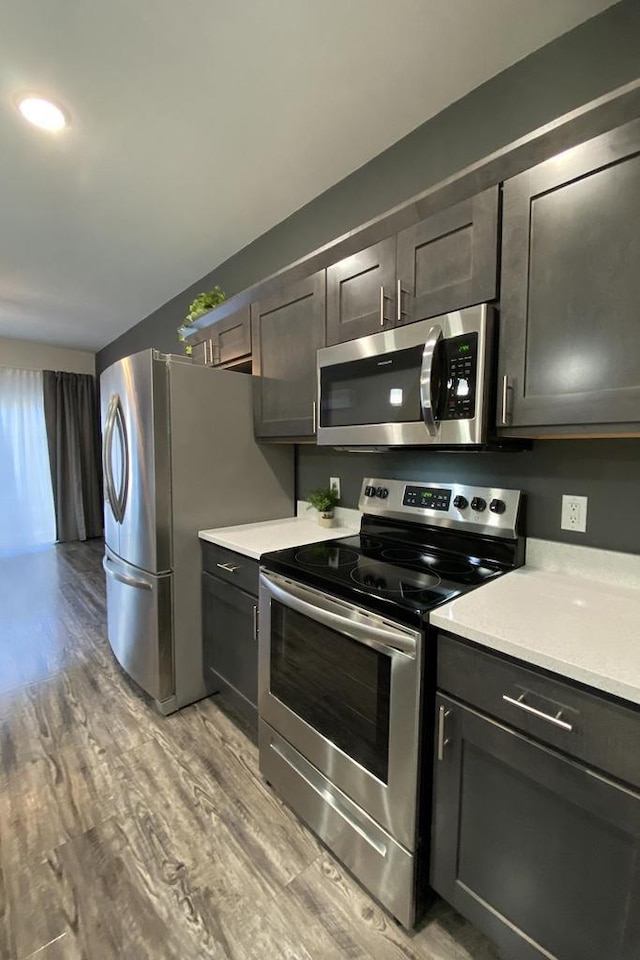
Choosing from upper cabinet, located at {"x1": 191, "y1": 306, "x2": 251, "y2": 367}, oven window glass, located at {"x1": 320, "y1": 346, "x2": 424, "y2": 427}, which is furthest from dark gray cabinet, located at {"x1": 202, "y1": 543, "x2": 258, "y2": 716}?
upper cabinet, located at {"x1": 191, "y1": 306, "x2": 251, "y2": 367}

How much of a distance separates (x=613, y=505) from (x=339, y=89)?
185cm

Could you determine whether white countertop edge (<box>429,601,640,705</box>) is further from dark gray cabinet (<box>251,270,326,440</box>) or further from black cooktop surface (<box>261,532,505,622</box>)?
dark gray cabinet (<box>251,270,326,440</box>)

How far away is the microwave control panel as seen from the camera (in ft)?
4.00

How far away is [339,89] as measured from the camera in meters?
1.57

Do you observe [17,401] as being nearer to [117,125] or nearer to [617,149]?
[117,125]

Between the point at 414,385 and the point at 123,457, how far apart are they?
1.57m

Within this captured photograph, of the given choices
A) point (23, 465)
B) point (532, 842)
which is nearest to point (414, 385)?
point (532, 842)

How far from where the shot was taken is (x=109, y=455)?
7.56ft

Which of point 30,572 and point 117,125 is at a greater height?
point 117,125

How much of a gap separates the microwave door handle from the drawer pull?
2.51ft

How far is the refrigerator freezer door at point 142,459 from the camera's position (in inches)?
74.6

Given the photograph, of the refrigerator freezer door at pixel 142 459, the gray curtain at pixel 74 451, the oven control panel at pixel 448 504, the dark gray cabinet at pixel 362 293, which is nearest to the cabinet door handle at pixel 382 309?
the dark gray cabinet at pixel 362 293

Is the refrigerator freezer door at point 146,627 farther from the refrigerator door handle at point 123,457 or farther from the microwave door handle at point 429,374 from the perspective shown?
the microwave door handle at point 429,374

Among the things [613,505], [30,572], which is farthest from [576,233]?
[30,572]
